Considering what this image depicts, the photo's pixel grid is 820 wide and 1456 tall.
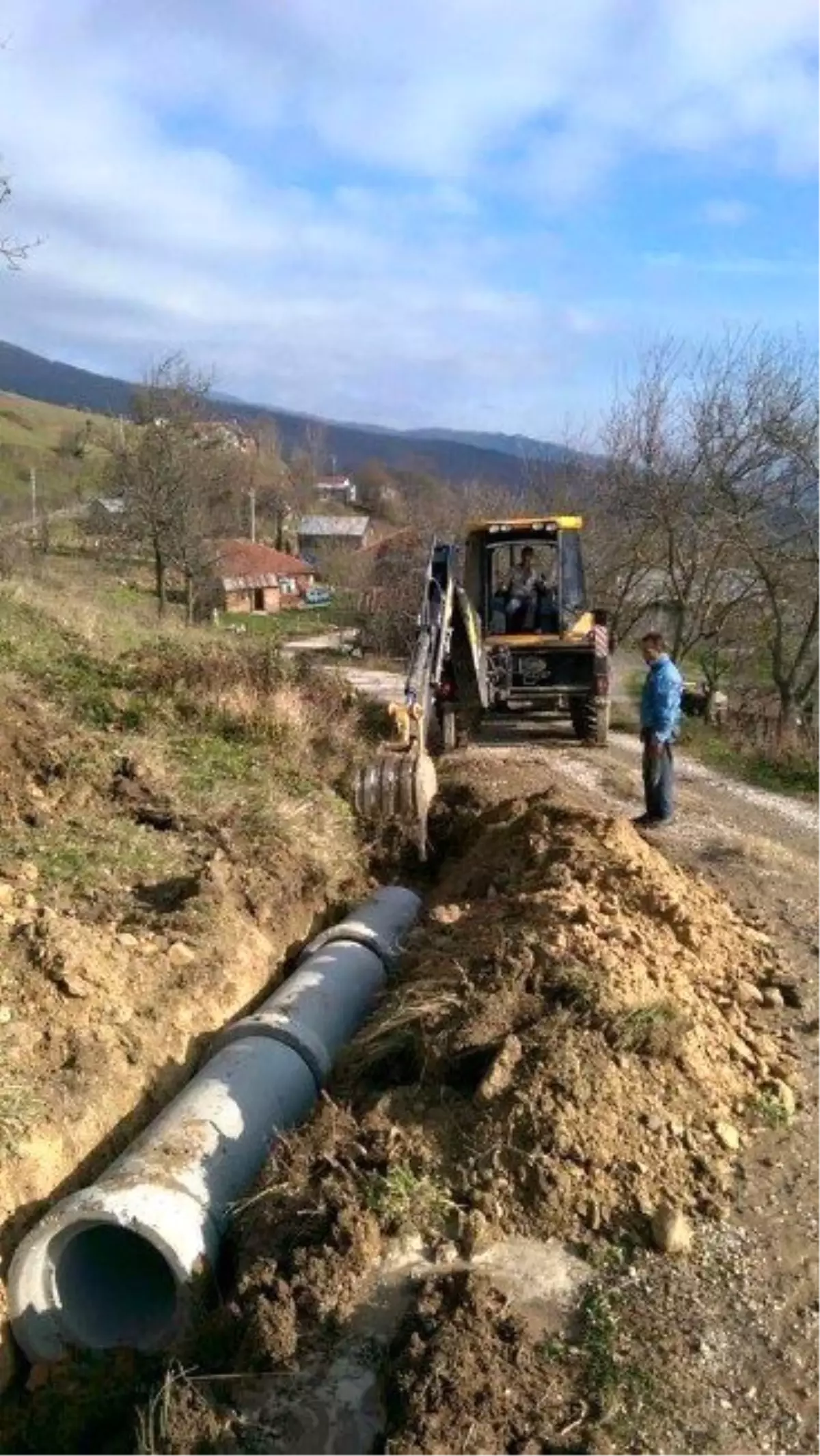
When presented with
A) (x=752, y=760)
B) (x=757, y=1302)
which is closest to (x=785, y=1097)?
(x=757, y=1302)

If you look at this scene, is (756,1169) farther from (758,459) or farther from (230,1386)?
(758,459)

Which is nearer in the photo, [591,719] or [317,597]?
[591,719]

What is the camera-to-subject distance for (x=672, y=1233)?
4.42 m

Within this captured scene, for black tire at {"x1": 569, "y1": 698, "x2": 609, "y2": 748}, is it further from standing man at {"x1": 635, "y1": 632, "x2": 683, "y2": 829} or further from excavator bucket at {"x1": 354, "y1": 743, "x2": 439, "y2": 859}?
excavator bucket at {"x1": 354, "y1": 743, "x2": 439, "y2": 859}

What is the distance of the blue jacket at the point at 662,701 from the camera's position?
9.35m

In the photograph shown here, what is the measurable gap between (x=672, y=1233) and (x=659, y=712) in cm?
546

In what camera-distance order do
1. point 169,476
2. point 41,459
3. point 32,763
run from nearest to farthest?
point 32,763 → point 169,476 → point 41,459

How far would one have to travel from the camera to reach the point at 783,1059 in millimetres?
5727

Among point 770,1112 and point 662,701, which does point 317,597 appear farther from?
point 770,1112

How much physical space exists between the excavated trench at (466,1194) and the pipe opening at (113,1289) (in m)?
0.13

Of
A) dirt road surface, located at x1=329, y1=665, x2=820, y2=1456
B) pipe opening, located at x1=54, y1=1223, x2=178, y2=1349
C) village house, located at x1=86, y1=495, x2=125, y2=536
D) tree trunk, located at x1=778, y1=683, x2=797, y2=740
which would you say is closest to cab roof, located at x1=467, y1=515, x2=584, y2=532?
dirt road surface, located at x1=329, y1=665, x2=820, y2=1456

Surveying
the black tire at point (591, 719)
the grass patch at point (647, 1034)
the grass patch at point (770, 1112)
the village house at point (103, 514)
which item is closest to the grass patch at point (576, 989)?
the grass patch at point (647, 1034)

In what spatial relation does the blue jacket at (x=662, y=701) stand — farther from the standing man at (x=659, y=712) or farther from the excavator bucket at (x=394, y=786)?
the excavator bucket at (x=394, y=786)

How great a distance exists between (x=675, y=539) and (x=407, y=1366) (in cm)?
2267
